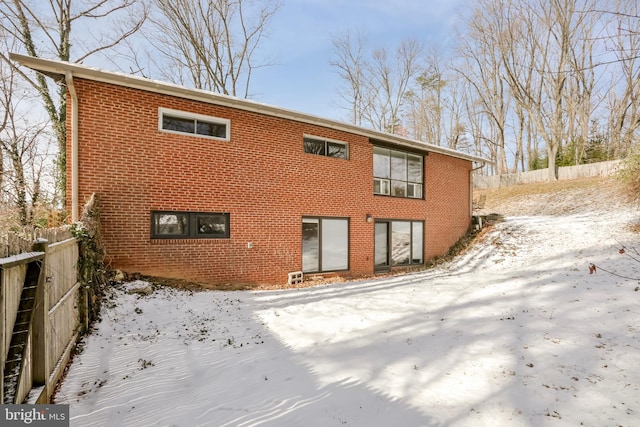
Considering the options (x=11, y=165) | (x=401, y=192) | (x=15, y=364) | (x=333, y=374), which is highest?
(x=11, y=165)

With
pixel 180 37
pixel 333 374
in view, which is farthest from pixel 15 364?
pixel 180 37

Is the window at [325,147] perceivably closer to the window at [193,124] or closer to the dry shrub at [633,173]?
the window at [193,124]

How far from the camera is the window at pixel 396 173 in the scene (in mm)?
11484

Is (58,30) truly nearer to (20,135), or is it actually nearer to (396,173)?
(20,135)

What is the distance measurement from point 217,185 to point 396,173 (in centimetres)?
700

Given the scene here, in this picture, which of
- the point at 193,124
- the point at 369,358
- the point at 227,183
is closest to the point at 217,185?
the point at 227,183

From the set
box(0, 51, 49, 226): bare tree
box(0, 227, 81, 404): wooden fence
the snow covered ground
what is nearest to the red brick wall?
the snow covered ground

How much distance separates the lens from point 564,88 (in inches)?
1017

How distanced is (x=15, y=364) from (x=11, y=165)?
1562 cm

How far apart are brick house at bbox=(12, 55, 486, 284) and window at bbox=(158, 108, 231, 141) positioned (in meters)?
0.03

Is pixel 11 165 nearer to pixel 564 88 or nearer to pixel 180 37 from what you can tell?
pixel 180 37

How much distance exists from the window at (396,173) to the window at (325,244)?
2215 millimetres

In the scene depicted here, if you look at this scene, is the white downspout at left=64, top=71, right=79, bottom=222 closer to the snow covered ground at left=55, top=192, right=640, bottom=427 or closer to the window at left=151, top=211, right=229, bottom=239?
the window at left=151, top=211, right=229, bottom=239

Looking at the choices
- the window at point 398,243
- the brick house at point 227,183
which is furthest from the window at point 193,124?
the window at point 398,243
